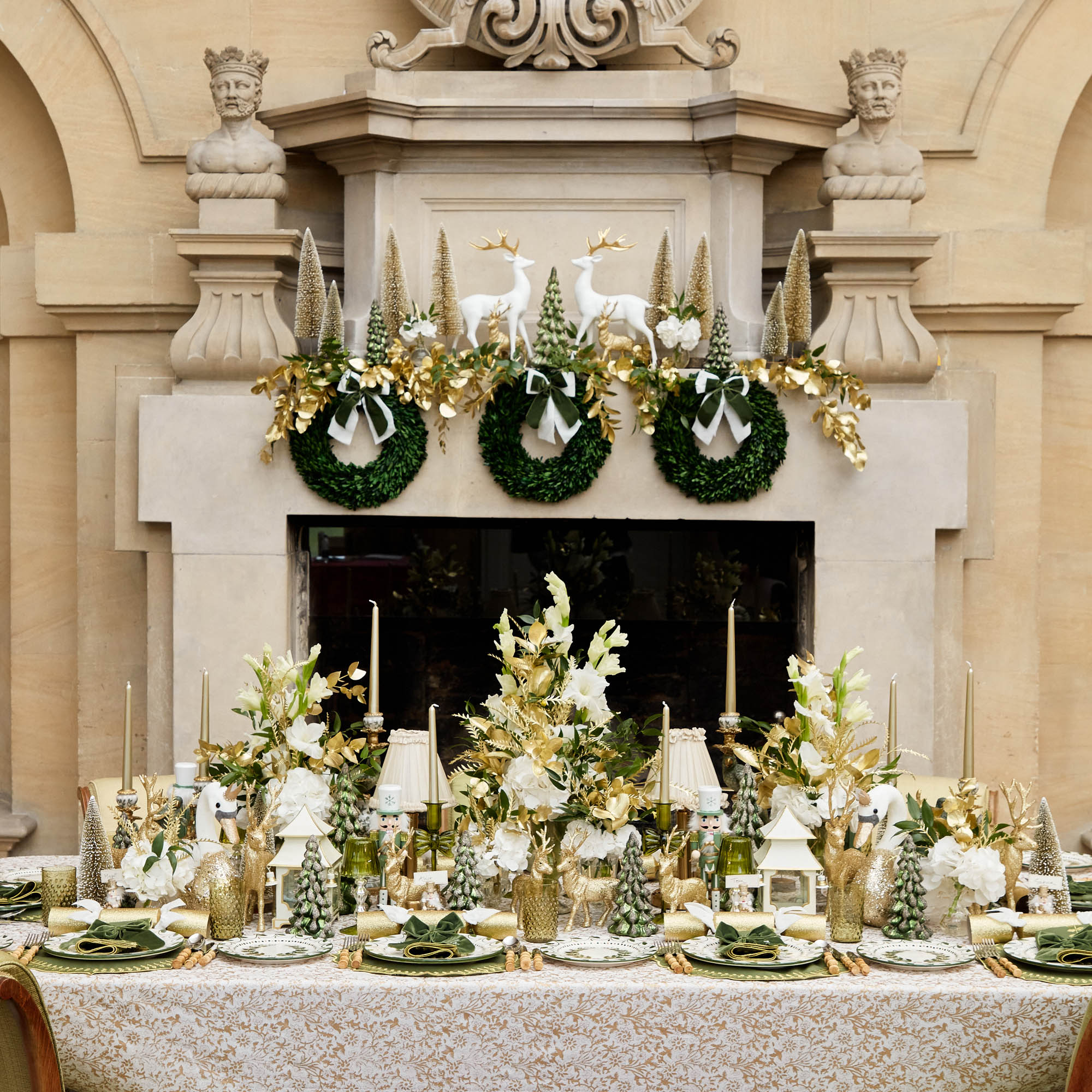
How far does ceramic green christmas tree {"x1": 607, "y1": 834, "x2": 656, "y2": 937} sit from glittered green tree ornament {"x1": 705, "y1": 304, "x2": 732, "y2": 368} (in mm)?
2585

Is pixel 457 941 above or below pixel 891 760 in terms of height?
below

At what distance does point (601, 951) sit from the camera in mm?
2879

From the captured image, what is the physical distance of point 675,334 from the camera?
5211 mm

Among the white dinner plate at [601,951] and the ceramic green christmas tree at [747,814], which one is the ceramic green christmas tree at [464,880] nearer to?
the white dinner plate at [601,951]

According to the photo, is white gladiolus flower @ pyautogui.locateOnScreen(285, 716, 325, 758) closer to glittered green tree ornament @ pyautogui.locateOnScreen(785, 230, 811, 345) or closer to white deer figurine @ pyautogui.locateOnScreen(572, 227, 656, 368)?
white deer figurine @ pyautogui.locateOnScreen(572, 227, 656, 368)

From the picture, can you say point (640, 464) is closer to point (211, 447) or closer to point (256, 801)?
point (211, 447)

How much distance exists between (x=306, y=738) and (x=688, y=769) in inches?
36.8

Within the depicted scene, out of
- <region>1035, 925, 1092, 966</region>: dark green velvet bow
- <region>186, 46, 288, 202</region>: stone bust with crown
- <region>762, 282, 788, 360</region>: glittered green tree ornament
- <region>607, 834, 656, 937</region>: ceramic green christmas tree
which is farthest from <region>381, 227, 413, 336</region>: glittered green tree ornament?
<region>1035, 925, 1092, 966</region>: dark green velvet bow

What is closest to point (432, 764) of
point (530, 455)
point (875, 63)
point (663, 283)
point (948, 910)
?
point (948, 910)

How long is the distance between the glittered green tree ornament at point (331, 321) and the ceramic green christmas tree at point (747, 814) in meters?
2.71

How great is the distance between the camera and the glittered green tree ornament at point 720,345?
205 inches

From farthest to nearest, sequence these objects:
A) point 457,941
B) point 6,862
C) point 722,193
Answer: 1. point 722,193
2. point 6,862
3. point 457,941

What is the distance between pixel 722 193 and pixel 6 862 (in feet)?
11.9

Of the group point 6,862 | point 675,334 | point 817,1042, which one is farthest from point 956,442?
point 6,862
